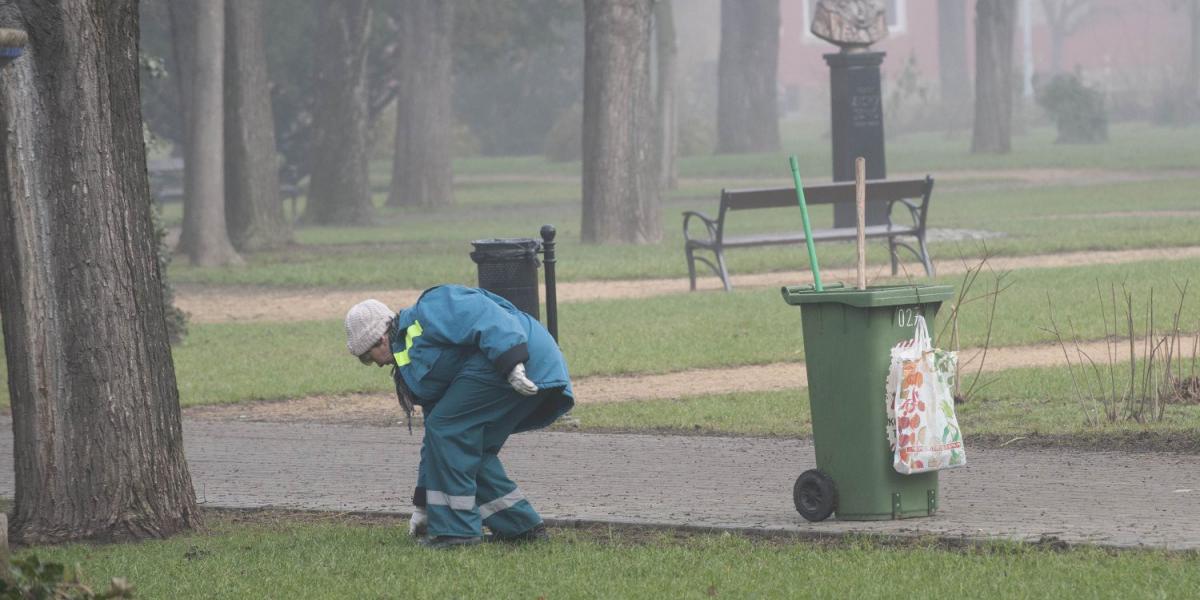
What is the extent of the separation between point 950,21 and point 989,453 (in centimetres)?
6243

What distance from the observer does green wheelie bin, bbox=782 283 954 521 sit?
6883 millimetres

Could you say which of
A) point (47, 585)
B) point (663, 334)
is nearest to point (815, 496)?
point (47, 585)

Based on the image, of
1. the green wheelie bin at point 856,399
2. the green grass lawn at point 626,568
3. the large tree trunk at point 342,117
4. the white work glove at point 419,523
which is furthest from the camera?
the large tree trunk at point 342,117

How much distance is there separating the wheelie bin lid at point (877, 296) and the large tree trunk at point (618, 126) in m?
17.1

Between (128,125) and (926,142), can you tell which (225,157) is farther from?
(926,142)

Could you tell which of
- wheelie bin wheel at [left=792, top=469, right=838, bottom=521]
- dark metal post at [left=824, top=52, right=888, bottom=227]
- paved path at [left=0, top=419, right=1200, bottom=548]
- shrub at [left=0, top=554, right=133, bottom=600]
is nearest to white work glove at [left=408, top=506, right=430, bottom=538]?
paved path at [left=0, top=419, right=1200, bottom=548]

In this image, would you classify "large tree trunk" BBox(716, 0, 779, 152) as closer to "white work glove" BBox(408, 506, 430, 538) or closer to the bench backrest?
the bench backrest

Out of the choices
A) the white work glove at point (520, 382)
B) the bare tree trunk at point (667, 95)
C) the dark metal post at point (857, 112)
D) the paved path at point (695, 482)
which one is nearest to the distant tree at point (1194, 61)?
the bare tree trunk at point (667, 95)

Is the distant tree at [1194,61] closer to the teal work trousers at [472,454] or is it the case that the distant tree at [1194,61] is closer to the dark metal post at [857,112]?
the dark metal post at [857,112]

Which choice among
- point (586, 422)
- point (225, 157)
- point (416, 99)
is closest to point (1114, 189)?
point (416, 99)

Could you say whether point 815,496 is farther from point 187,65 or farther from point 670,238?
point 670,238

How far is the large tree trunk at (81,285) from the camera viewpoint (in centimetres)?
701

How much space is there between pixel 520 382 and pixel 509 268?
12.0 feet

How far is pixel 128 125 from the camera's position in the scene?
720cm
